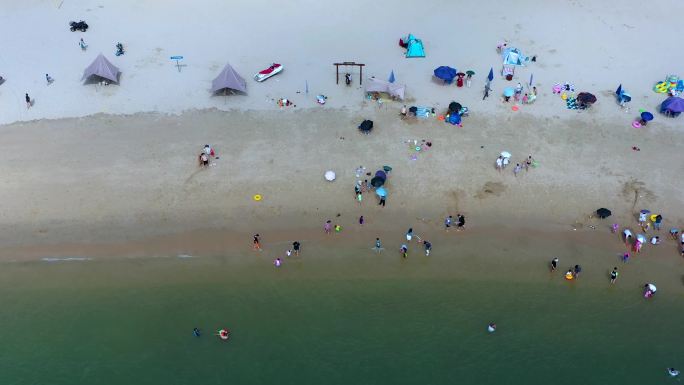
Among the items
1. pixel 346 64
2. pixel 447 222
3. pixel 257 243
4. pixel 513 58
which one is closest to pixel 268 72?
pixel 346 64

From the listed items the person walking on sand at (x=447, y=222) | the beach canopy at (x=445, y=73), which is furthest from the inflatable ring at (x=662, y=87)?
the person walking on sand at (x=447, y=222)

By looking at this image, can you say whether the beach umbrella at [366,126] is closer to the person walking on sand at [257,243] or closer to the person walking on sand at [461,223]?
the person walking on sand at [461,223]

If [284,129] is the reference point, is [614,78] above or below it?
above

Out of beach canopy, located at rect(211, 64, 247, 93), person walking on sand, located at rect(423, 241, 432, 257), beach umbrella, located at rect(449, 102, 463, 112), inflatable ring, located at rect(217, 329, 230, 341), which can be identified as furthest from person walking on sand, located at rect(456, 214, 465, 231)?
beach canopy, located at rect(211, 64, 247, 93)

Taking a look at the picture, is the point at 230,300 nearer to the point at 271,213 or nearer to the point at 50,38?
the point at 271,213

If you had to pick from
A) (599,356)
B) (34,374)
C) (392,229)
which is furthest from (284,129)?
(599,356)

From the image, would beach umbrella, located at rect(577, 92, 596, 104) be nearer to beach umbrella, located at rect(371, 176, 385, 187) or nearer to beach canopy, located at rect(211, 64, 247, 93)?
beach umbrella, located at rect(371, 176, 385, 187)

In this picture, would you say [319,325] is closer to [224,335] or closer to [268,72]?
[224,335]
